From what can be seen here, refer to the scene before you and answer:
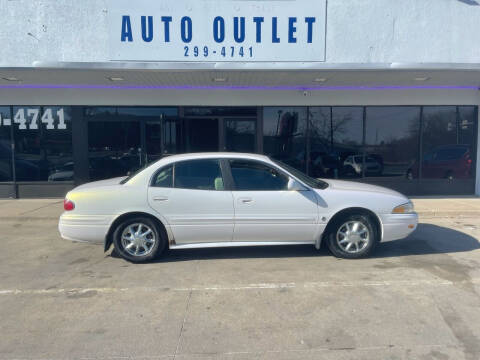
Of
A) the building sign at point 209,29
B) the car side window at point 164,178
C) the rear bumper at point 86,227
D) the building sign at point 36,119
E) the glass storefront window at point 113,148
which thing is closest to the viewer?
the rear bumper at point 86,227

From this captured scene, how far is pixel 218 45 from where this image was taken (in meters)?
8.19

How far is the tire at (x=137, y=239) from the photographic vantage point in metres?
5.19

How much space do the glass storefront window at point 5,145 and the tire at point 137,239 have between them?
7.02m

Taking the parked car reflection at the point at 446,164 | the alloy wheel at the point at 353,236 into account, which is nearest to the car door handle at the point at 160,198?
the alloy wheel at the point at 353,236

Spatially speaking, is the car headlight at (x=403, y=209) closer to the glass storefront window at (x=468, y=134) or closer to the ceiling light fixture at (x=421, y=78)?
the ceiling light fixture at (x=421, y=78)

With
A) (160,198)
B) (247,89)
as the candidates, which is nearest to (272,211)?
(160,198)

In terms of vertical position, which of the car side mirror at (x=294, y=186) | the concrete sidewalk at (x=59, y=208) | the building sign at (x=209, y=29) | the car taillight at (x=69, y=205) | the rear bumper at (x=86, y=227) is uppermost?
the building sign at (x=209, y=29)

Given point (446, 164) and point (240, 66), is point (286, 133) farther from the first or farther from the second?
point (446, 164)

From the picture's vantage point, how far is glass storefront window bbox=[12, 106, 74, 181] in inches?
396

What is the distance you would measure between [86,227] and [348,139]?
7.75m

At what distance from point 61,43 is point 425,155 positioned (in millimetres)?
10059

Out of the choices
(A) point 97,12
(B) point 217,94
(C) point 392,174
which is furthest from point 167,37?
(C) point 392,174

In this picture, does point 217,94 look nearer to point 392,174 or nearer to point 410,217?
point 392,174

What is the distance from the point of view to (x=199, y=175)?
534 cm
